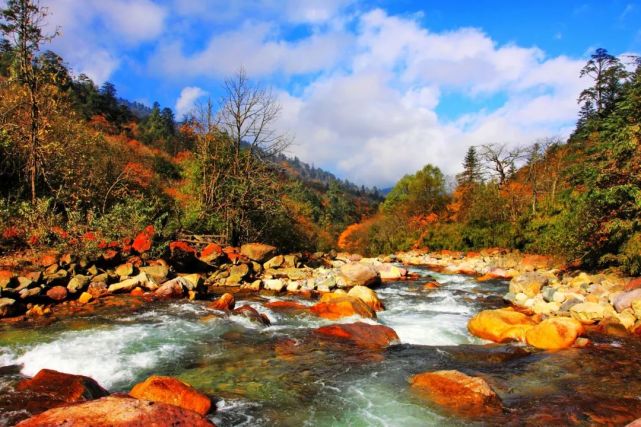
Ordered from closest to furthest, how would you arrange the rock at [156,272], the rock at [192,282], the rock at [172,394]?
1. the rock at [172,394]
2. the rock at [192,282]
3. the rock at [156,272]

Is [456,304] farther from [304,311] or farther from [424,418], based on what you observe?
[424,418]

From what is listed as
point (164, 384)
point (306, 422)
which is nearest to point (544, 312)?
point (306, 422)

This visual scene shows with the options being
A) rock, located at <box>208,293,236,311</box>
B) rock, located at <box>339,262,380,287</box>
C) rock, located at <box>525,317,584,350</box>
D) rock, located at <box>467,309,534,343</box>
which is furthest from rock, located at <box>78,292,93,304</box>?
rock, located at <box>525,317,584,350</box>

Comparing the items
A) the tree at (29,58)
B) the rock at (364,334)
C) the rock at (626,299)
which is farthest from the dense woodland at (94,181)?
the rock at (626,299)

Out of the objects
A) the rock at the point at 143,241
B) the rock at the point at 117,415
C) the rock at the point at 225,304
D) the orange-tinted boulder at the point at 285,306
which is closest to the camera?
the rock at the point at 117,415

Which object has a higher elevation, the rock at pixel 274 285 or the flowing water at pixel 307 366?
the rock at pixel 274 285

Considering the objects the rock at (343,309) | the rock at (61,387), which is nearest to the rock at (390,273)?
the rock at (343,309)

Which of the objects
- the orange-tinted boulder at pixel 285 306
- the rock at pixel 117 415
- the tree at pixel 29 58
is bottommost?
the orange-tinted boulder at pixel 285 306

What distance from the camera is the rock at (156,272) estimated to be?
1465 cm

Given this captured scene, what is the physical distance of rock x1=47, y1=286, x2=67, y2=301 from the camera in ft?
40.2

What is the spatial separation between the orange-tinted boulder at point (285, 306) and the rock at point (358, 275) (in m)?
4.04

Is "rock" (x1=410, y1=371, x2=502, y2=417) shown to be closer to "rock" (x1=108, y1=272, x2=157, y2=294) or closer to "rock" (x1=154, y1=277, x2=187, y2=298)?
"rock" (x1=154, y1=277, x2=187, y2=298)

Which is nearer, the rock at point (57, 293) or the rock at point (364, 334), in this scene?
the rock at point (364, 334)

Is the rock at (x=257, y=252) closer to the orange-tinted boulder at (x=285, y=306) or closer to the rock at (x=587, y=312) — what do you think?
the orange-tinted boulder at (x=285, y=306)
